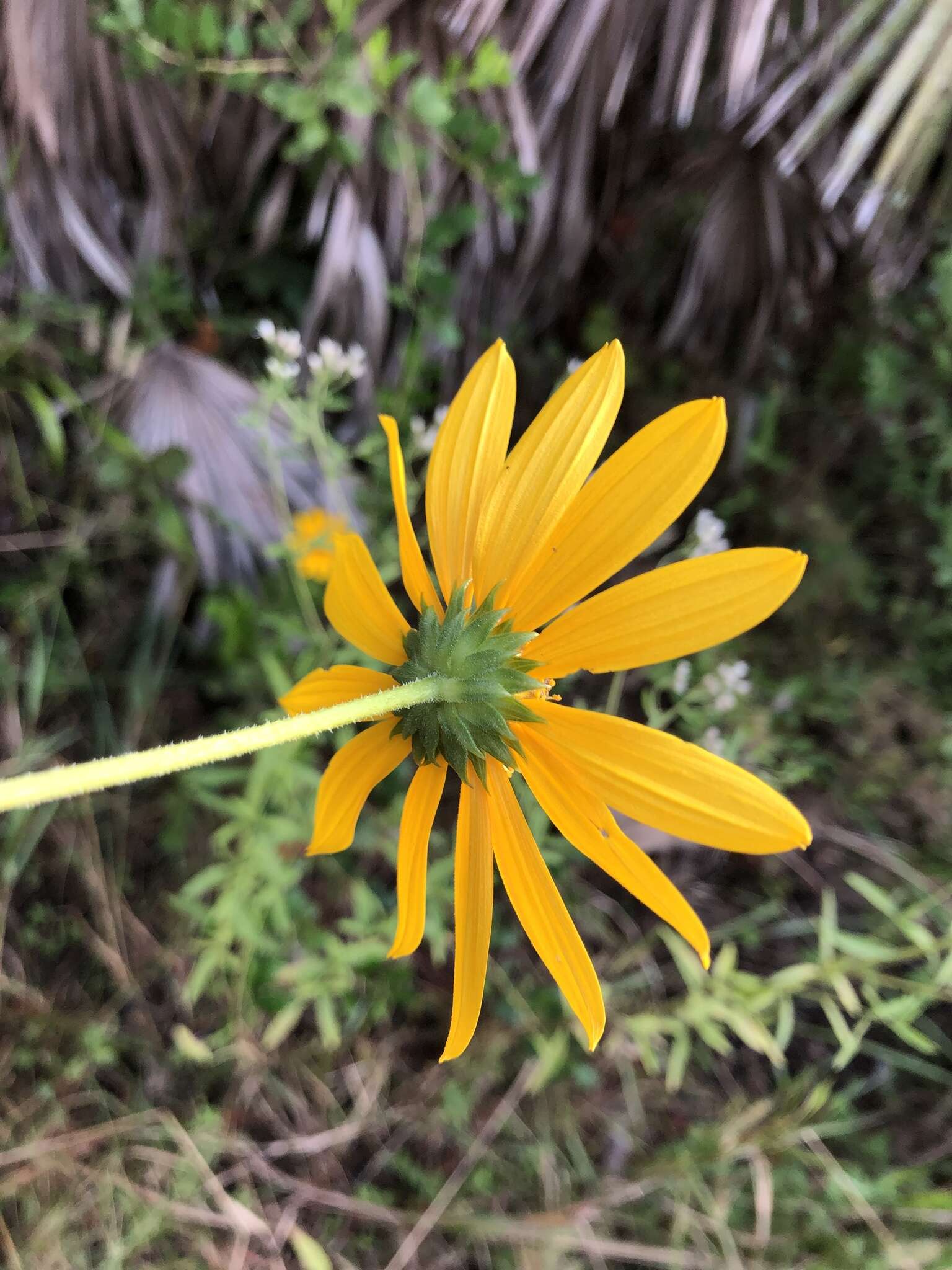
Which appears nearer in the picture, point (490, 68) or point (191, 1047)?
point (490, 68)

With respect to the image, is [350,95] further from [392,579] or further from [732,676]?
[732,676]

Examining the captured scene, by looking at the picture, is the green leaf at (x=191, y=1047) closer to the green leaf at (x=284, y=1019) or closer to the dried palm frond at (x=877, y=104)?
the green leaf at (x=284, y=1019)

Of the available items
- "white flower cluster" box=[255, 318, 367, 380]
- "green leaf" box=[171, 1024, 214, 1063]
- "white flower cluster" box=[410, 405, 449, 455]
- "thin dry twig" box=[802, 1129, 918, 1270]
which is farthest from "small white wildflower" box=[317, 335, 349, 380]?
"thin dry twig" box=[802, 1129, 918, 1270]

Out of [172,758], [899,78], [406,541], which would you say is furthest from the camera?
[899,78]

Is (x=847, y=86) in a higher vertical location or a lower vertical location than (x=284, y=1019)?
higher

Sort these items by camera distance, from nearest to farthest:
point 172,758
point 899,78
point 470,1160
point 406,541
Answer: point 172,758
point 406,541
point 899,78
point 470,1160

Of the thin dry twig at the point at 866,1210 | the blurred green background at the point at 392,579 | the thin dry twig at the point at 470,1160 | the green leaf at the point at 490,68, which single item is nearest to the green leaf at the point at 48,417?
the blurred green background at the point at 392,579

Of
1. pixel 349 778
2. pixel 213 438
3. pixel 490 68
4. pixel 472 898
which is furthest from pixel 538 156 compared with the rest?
pixel 472 898

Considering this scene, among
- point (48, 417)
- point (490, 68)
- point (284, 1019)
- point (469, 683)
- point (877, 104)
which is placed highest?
point (877, 104)
